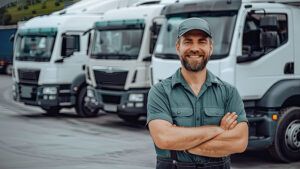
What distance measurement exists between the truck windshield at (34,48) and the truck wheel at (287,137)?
8.44m

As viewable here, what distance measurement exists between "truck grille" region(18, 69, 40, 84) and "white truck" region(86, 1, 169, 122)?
216 centimetres

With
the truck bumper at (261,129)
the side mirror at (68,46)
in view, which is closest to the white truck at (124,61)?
the side mirror at (68,46)

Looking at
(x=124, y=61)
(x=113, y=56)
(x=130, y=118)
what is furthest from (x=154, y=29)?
(x=130, y=118)

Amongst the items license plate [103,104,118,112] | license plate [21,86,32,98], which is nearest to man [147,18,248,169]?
license plate [103,104,118,112]

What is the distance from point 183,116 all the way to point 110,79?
1096 cm

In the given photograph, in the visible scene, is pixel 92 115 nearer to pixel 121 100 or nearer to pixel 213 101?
pixel 121 100

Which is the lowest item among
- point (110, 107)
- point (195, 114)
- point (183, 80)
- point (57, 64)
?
point (110, 107)

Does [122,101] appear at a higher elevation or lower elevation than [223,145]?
lower

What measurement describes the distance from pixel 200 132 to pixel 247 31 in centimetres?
614

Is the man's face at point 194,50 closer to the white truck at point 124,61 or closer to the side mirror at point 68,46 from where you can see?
the white truck at point 124,61

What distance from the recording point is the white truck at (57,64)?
15.6m

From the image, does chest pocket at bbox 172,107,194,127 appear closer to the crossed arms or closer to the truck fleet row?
the crossed arms

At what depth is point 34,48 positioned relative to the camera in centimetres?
1623

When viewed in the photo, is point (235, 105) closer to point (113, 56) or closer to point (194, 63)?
point (194, 63)
